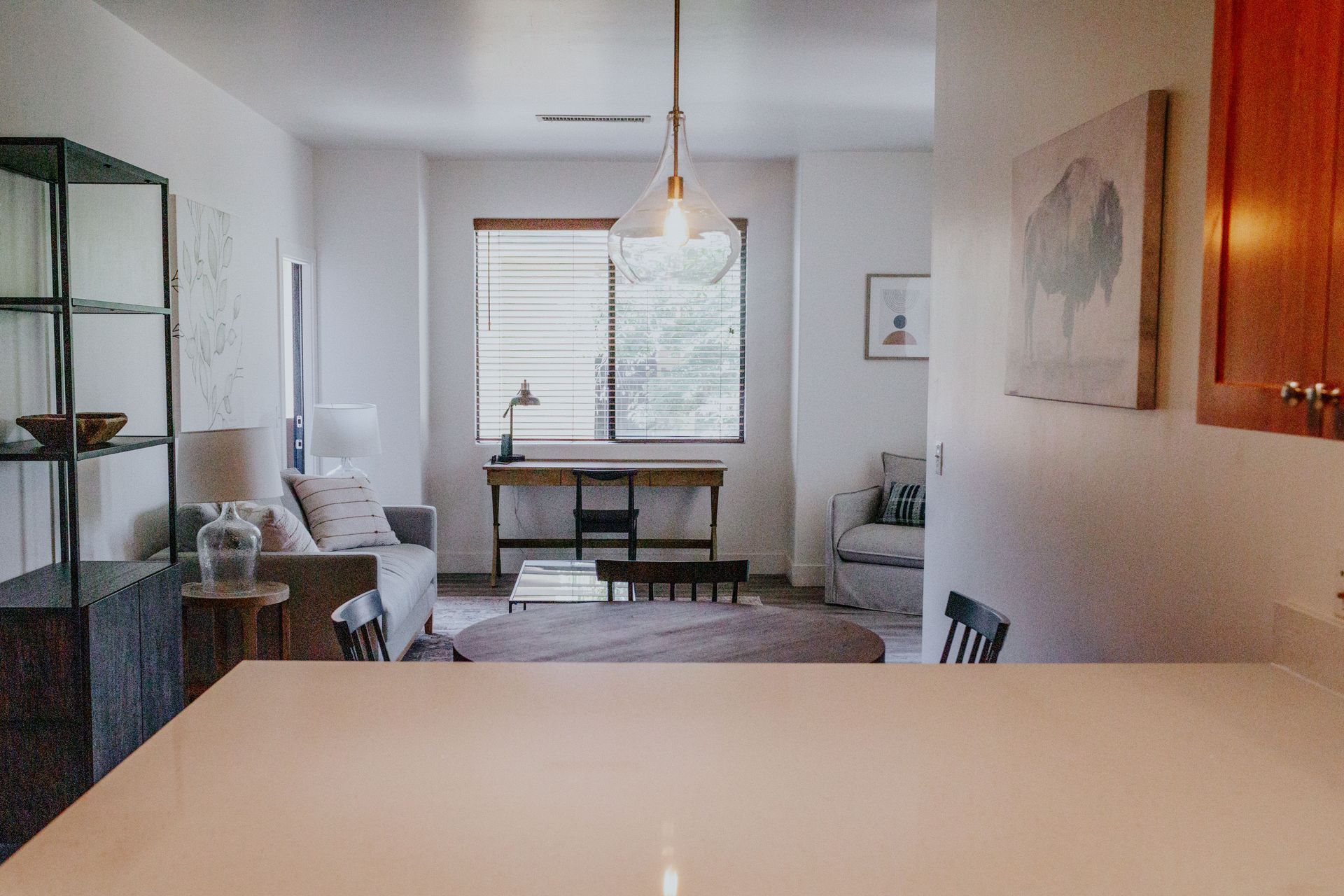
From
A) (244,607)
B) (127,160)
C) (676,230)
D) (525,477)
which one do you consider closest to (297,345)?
(525,477)

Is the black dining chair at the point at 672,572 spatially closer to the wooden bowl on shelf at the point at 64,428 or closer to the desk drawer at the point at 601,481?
the wooden bowl on shelf at the point at 64,428

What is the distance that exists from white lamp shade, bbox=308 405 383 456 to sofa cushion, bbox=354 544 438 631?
68 cm

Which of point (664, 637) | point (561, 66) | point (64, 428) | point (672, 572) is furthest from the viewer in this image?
point (561, 66)

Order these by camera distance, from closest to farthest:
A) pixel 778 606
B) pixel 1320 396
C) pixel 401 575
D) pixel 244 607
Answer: pixel 1320 396, pixel 244 607, pixel 401 575, pixel 778 606

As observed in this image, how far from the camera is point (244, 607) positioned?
11.4 feet

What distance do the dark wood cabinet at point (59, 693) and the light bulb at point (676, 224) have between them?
1.72 metres

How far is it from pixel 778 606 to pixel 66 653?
3844 mm

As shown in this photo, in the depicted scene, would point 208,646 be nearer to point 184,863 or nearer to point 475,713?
point 475,713

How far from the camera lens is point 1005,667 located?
66.7 inches

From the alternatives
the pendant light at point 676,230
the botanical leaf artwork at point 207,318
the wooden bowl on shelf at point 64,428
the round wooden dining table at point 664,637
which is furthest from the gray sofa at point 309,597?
the pendant light at point 676,230

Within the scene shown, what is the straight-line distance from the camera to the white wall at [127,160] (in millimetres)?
3080

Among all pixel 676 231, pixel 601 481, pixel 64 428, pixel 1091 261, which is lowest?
pixel 601 481

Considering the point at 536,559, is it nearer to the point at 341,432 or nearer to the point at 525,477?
the point at 525,477

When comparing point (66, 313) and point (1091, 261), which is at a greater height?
point (1091, 261)
